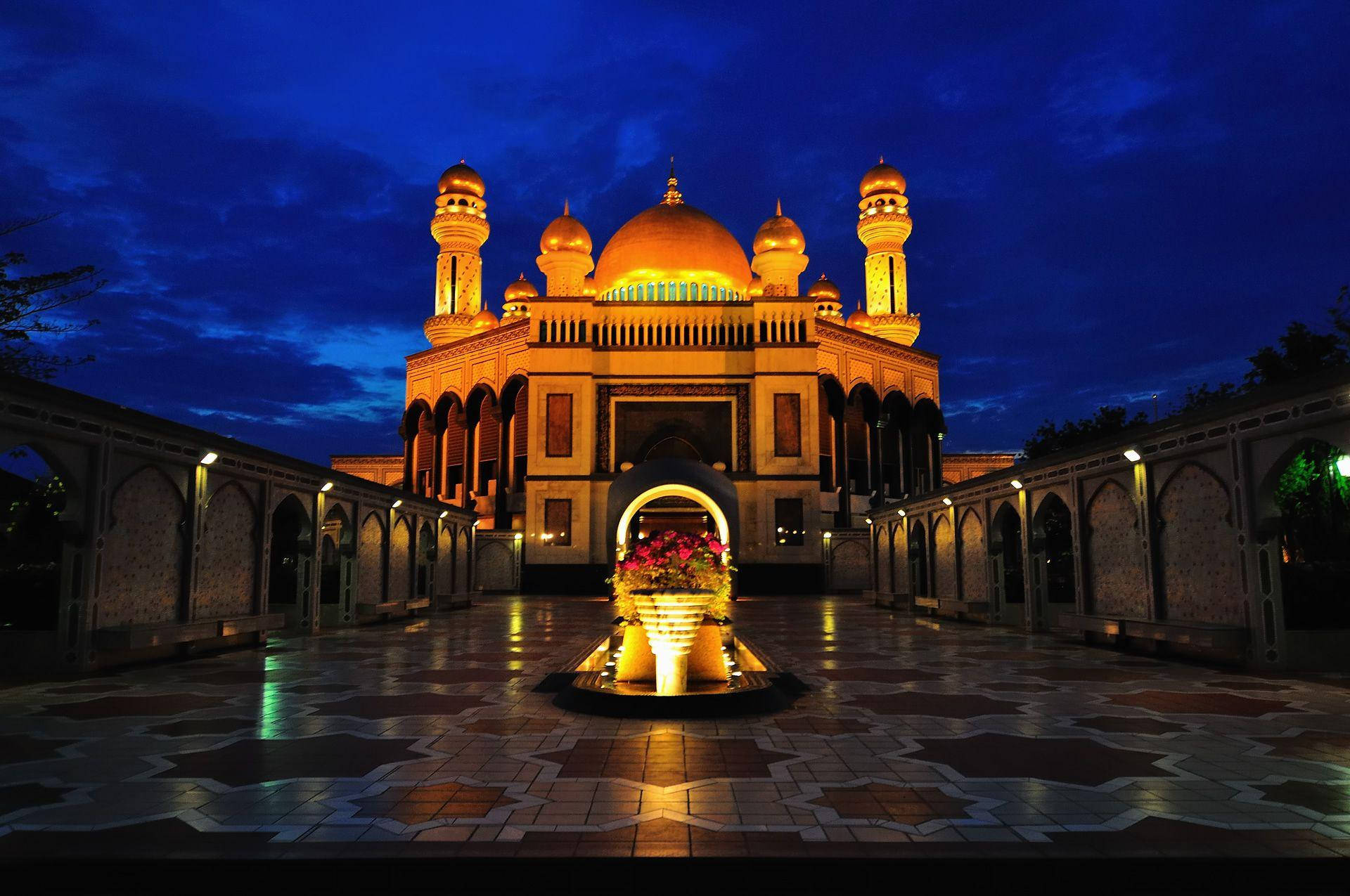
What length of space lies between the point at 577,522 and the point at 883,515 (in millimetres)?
11035

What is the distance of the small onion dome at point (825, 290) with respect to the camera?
41969 millimetres

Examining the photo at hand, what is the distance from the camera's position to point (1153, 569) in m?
11.4

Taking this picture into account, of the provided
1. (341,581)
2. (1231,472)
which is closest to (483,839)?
(1231,472)

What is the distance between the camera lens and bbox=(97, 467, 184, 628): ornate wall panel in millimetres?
10141

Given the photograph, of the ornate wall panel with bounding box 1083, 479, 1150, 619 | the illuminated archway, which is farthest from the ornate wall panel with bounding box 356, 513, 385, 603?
the ornate wall panel with bounding box 1083, 479, 1150, 619

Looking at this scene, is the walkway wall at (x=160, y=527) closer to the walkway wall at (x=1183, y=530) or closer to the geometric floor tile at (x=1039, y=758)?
the geometric floor tile at (x=1039, y=758)

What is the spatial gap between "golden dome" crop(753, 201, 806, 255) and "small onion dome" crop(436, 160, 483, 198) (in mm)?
14783

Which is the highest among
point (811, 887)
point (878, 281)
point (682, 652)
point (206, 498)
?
point (878, 281)

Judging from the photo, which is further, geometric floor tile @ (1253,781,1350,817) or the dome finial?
the dome finial

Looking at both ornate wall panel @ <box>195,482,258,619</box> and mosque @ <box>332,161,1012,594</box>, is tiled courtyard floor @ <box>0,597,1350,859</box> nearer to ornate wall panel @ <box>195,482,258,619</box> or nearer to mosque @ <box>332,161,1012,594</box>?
ornate wall panel @ <box>195,482,258,619</box>

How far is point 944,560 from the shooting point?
1970 cm

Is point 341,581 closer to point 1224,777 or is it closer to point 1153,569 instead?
point 1153,569

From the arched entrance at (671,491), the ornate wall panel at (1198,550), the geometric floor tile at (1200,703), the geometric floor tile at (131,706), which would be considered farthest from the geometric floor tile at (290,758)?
the arched entrance at (671,491)

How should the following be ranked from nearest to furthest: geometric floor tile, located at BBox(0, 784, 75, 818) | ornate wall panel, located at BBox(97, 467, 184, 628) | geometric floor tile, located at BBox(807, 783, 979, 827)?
geometric floor tile, located at BBox(807, 783, 979, 827) < geometric floor tile, located at BBox(0, 784, 75, 818) < ornate wall panel, located at BBox(97, 467, 184, 628)
